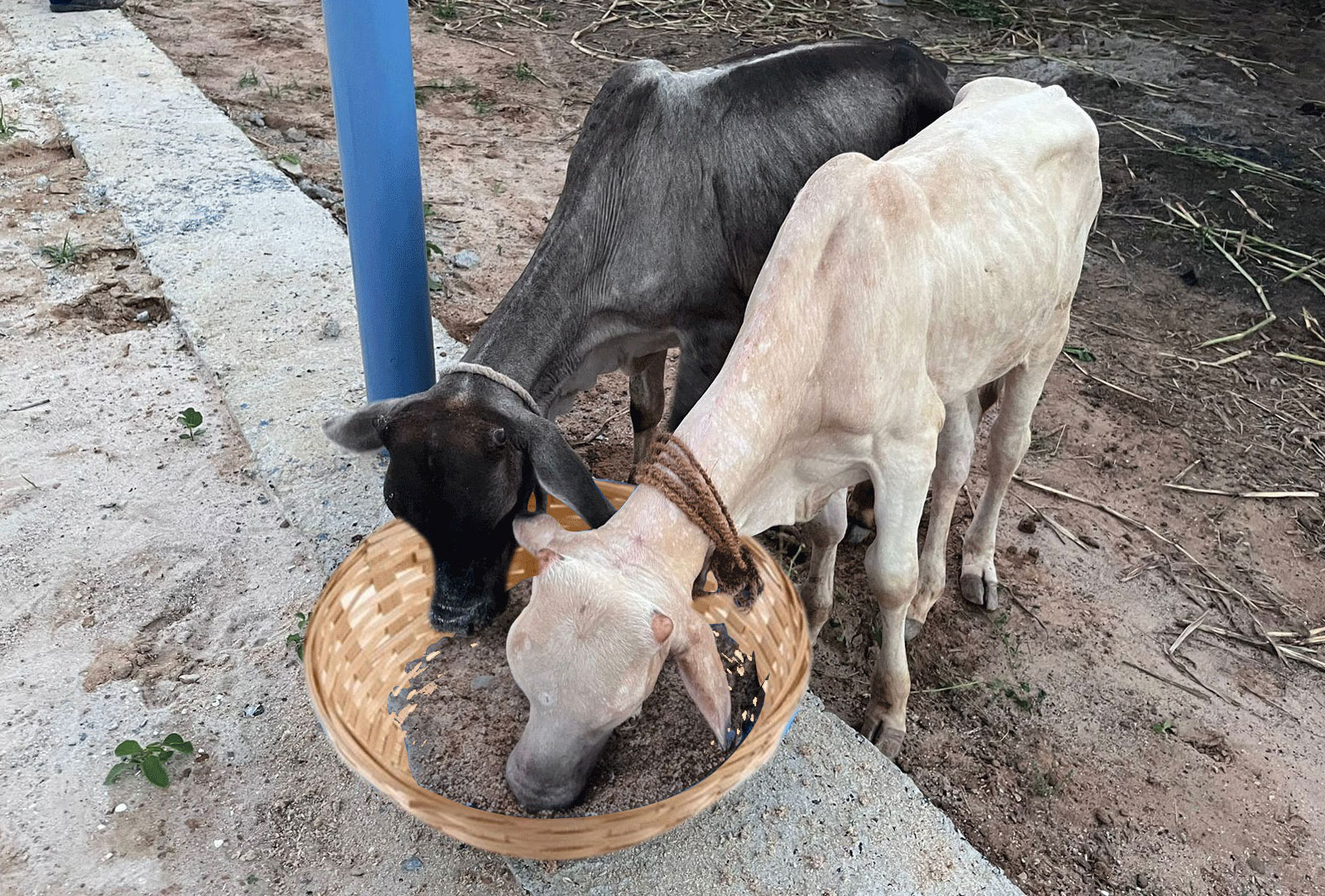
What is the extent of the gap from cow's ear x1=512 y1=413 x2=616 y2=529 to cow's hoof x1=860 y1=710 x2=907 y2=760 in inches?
41.0

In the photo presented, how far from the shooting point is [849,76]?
11.4ft

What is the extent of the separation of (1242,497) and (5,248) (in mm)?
5625

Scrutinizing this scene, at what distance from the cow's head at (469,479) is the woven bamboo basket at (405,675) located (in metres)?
0.19

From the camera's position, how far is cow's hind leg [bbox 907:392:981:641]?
11.1 ft

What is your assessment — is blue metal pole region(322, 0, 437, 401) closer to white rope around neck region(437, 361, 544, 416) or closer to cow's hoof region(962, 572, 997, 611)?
white rope around neck region(437, 361, 544, 416)

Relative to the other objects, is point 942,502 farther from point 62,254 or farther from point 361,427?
point 62,254

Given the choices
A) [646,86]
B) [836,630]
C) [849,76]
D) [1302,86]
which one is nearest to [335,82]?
[646,86]

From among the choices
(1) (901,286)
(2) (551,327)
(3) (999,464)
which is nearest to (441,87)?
(2) (551,327)

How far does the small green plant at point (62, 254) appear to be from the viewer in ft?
15.7

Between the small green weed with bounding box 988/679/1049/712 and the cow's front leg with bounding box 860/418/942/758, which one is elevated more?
the cow's front leg with bounding box 860/418/942/758

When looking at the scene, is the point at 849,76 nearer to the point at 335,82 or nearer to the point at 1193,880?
the point at 335,82

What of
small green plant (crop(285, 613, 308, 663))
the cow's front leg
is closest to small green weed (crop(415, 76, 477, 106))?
small green plant (crop(285, 613, 308, 663))

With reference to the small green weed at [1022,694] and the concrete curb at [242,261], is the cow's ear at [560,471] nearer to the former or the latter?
the concrete curb at [242,261]

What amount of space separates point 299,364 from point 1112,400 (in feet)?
11.6
